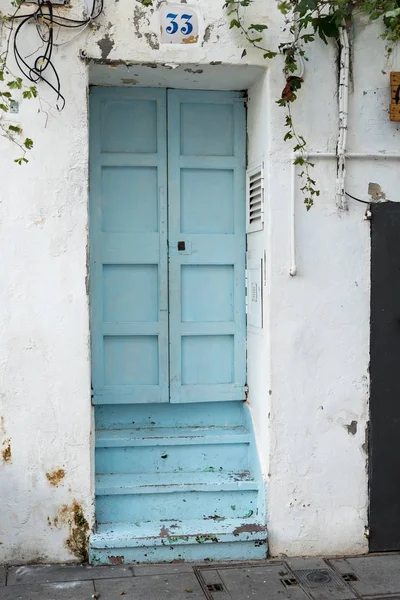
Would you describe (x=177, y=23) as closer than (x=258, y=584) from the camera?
No

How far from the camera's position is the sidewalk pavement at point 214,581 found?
4.07 meters

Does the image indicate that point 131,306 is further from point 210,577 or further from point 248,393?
point 210,577

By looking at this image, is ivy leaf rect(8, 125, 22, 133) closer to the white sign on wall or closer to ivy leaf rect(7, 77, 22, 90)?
ivy leaf rect(7, 77, 22, 90)

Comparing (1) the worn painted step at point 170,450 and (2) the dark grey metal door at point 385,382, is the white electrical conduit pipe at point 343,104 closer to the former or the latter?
(2) the dark grey metal door at point 385,382

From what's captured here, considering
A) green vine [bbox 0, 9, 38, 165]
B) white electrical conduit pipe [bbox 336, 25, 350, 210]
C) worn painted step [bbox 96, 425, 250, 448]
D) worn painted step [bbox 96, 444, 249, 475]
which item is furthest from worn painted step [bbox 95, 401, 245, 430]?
green vine [bbox 0, 9, 38, 165]

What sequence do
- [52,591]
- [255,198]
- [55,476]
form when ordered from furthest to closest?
[255,198], [55,476], [52,591]

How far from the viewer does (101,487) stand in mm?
4605

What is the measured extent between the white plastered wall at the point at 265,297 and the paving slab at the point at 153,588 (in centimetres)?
46

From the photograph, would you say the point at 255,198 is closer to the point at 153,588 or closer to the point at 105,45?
the point at 105,45

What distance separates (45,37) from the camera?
4.33 meters

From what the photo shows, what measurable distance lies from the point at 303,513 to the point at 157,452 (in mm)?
1017

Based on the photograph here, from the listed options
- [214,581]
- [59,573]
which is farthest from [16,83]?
[214,581]

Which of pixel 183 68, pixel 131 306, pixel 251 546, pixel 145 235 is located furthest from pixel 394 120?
pixel 251 546

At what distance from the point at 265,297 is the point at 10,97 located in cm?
196
